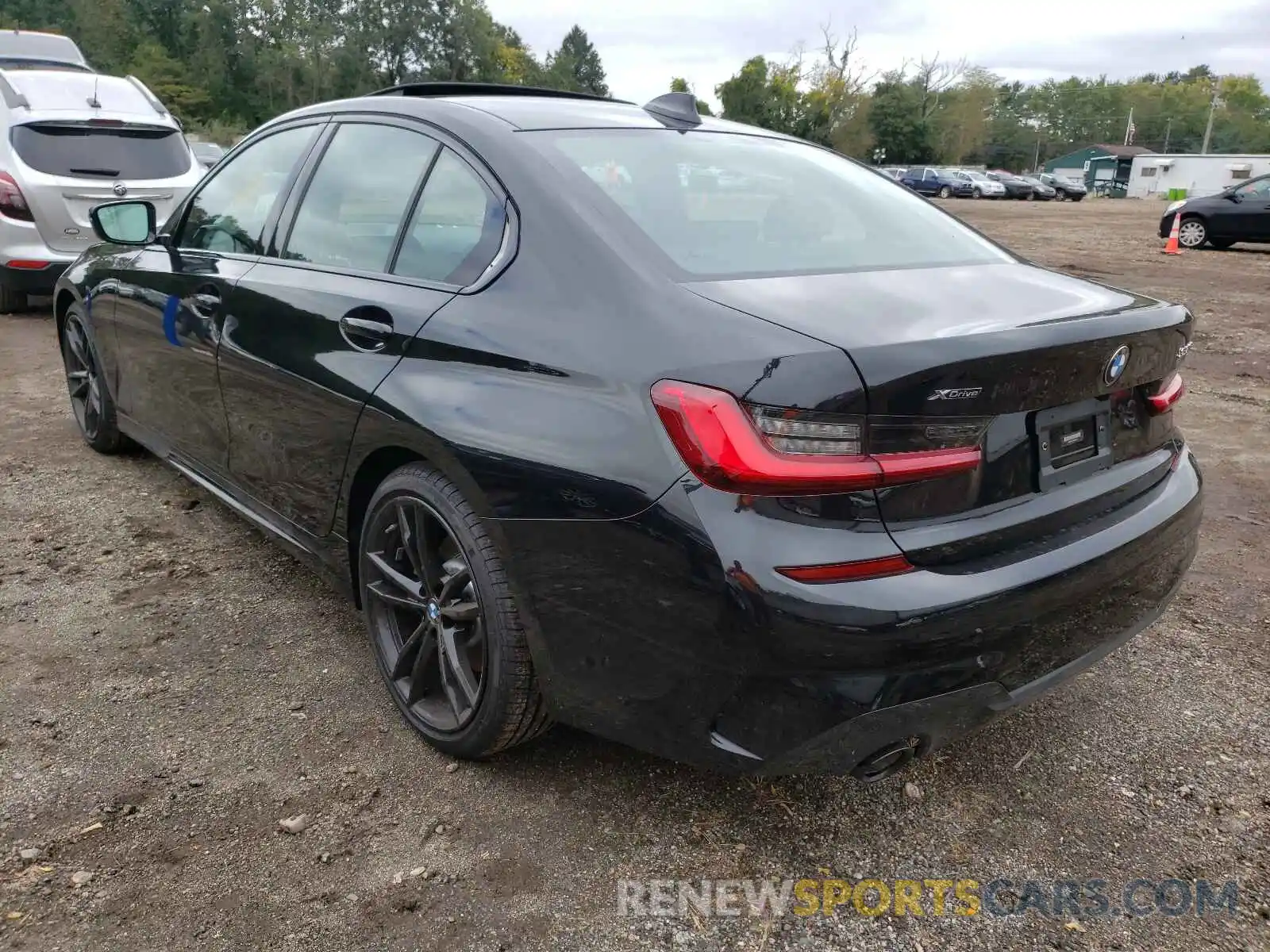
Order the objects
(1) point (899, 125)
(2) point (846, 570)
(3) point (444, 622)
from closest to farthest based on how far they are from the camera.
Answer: (2) point (846, 570), (3) point (444, 622), (1) point (899, 125)

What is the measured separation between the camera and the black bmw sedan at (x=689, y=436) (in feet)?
5.63

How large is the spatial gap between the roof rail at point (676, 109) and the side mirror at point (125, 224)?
86.5 inches

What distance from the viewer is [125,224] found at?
390cm

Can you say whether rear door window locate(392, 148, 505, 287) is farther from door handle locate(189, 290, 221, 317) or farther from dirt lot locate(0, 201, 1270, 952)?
dirt lot locate(0, 201, 1270, 952)

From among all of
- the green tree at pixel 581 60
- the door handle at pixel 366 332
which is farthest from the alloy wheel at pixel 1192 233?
the green tree at pixel 581 60

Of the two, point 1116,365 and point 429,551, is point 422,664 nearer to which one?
point 429,551

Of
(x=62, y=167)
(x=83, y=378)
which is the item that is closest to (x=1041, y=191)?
(x=62, y=167)

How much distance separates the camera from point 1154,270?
13438 mm

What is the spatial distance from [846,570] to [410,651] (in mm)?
1293

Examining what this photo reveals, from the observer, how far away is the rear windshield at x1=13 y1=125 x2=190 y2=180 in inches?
303

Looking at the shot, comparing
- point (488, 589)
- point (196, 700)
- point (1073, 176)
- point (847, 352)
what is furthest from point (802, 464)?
point (1073, 176)

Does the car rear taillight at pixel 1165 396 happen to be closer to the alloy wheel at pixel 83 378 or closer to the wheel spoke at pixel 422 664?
the wheel spoke at pixel 422 664

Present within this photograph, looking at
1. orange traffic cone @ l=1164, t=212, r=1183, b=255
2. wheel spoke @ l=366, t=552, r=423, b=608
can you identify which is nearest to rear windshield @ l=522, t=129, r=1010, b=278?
wheel spoke @ l=366, t=552, r=423, b=608

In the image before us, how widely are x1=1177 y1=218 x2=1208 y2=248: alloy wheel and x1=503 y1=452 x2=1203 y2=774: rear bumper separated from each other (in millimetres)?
18098
